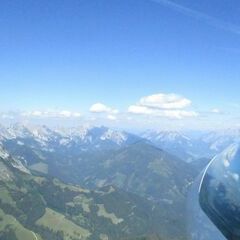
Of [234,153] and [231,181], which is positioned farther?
[234,153]

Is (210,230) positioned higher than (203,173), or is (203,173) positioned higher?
(203,173)

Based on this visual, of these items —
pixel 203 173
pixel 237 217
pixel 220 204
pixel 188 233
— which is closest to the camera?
pixel 237 217

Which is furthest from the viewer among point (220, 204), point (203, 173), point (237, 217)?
point (203, 173)

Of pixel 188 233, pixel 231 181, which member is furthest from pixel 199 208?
pixel 231 181

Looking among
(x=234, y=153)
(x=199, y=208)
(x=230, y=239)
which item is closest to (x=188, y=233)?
(x=199, y=208)

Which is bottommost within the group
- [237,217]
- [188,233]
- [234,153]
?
[188,233]

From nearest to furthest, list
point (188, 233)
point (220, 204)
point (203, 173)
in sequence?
point (220, 204) → point (188, 233) → point (203, 173)

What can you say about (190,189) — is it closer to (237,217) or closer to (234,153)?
(234,153)

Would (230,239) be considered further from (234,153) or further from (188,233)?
(234,153)

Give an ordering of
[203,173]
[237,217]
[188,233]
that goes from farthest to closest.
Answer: [203,173]
[188,233]
[237,217]
